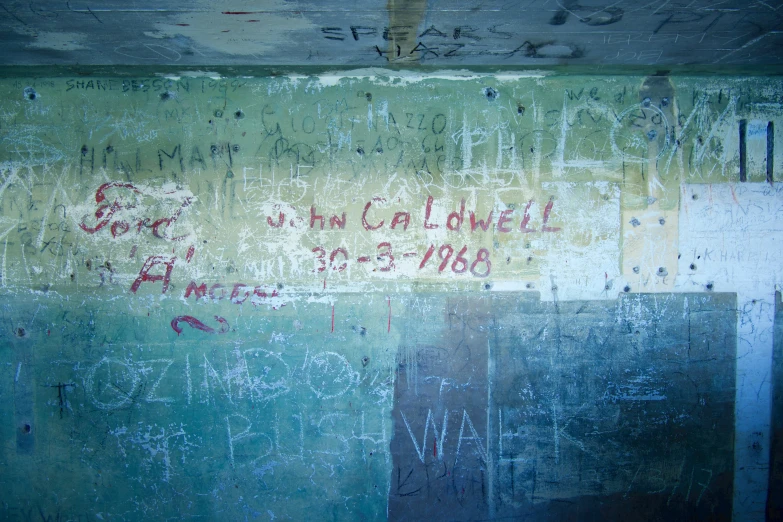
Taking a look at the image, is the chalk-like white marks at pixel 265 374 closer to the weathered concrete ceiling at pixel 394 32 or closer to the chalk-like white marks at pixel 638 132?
the weathered concrete ceiling at pixel 394 32

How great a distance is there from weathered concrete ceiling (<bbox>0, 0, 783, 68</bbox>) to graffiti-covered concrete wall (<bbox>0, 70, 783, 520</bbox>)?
25cm

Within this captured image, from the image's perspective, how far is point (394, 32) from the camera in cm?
238

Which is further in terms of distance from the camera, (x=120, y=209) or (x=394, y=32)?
(x=120, y=209)

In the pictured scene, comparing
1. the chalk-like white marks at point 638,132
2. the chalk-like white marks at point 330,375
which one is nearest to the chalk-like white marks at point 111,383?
the chalk-like white marks at point 330,375

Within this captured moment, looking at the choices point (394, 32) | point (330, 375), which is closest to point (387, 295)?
point (330, 375)

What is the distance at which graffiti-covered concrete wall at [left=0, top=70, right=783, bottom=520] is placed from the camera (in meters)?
2.91

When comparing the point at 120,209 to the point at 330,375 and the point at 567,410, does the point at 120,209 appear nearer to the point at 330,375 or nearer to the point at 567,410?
the point at 330,375

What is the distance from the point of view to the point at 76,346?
2914 millimetres

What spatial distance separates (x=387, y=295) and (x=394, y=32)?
159 cm

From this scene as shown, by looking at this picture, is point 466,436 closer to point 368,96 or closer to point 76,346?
point 368,96

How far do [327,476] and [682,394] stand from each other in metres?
2.50

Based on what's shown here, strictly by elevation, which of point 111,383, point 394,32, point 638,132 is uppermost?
point 394,32

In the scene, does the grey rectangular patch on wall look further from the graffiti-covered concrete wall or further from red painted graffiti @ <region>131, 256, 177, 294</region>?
red painted graffiti @ <region>131, 256, 177, 294</region>

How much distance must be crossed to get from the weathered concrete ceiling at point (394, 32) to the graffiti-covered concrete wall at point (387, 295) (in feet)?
0.82
